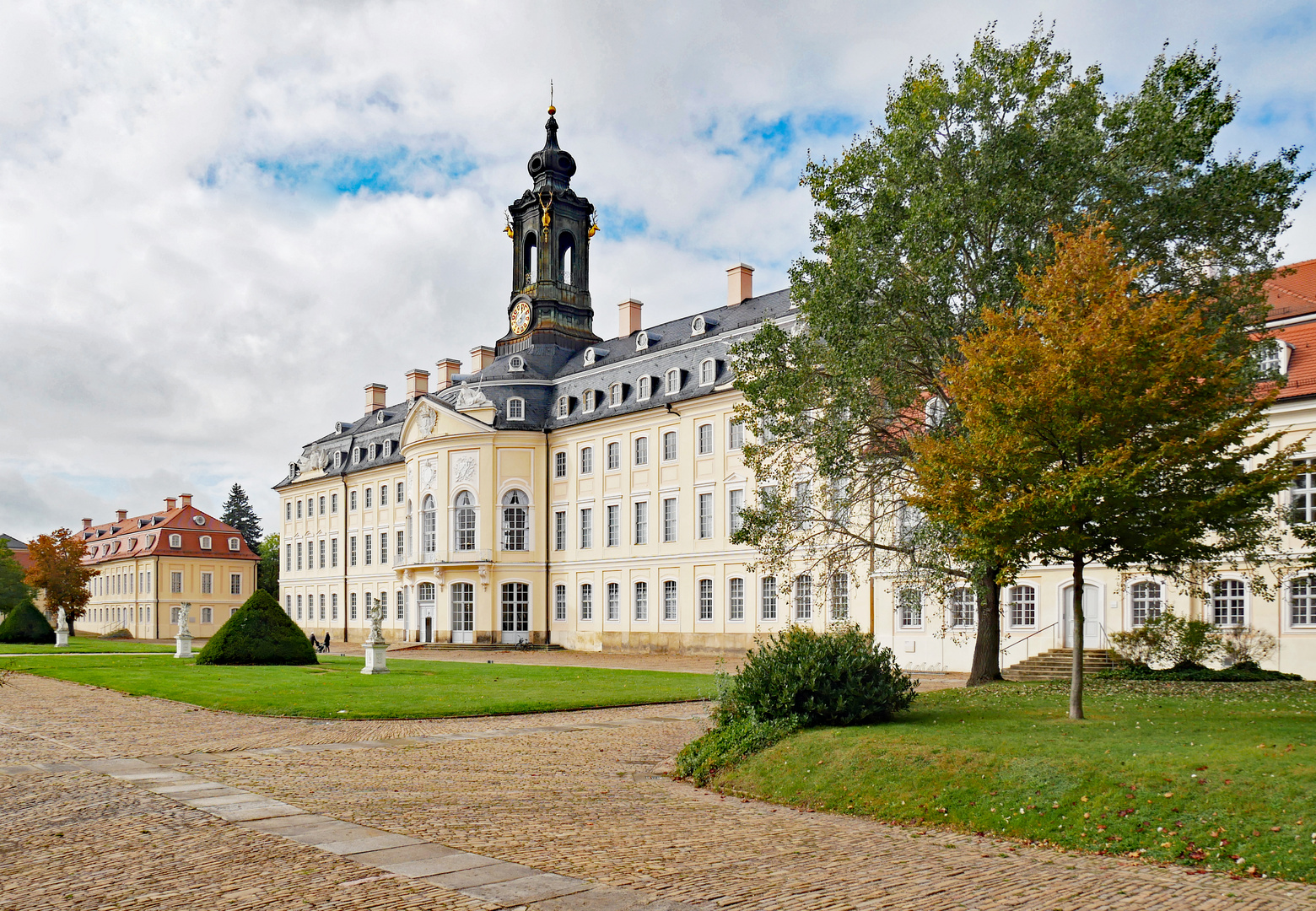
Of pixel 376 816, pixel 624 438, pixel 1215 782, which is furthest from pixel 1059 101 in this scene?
pixel 624 438

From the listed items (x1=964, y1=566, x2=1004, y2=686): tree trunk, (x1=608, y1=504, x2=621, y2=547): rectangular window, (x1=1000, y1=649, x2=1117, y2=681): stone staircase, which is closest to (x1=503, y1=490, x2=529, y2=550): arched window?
(x1=608, y1=504, x2=621, y2=547): rectangular window

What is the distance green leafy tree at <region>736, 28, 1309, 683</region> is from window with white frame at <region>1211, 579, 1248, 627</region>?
816cm

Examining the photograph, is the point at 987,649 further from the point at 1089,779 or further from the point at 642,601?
the point at 642,601

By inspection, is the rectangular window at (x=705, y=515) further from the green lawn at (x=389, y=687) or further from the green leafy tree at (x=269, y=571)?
the green leafy tree at (x=269, y=571)

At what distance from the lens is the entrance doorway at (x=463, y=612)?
4991cm

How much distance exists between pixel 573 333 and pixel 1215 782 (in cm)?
4829

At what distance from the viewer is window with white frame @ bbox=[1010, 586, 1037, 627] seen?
30516mm

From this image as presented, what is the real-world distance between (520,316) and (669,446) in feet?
51.4

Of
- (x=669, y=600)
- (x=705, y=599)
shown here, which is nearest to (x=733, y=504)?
(x=705, y=599)

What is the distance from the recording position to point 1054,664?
1083 inches

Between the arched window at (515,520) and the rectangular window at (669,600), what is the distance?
27.5ft

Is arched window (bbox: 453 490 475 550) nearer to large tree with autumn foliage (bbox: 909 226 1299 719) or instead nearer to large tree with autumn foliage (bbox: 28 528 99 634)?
large tree with autumn foliage (bbox: 28 528 99 634)

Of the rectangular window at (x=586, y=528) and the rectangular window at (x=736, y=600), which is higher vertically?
the rectangular window at (x=586, y=528)

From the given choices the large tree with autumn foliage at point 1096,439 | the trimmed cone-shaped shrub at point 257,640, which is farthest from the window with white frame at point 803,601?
the large tree with autumn foliage at point 1096,439
